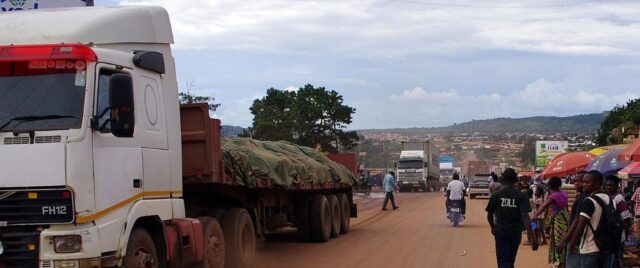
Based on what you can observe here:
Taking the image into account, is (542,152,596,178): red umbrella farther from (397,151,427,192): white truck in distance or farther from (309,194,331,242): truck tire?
(397,151,427,192): white truck in distance

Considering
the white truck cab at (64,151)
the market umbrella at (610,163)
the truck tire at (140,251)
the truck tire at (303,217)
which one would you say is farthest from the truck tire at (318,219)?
the white truck cab at (64,151)

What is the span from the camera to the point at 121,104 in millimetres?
6930

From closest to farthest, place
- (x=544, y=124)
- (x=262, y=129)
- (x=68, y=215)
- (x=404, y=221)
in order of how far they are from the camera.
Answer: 1. (x=68, y=215)
2. (x=404, y=221)
3. (x=262, y=129)
4. (x=544, y=124)

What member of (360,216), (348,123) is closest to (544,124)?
(348,123)

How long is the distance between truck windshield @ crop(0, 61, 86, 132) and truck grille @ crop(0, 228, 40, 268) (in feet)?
3.11

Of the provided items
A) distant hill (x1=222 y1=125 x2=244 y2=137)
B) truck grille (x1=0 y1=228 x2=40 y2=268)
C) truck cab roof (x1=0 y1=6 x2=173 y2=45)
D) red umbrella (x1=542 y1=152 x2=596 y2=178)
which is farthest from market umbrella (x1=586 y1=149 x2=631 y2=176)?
truck grille (x1=0 y1=228 x2=40 y2=268)

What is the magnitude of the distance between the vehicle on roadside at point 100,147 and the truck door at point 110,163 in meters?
0.01

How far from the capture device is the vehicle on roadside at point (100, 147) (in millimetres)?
6652

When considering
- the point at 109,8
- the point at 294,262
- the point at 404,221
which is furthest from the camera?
the point at 404,221

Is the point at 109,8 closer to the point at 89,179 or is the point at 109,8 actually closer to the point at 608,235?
the point at 89,179

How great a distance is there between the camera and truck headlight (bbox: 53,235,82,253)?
6.66m

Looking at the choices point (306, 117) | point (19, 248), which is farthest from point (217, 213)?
point (306, 117)

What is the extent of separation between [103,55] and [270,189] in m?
7.11

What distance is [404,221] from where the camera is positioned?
24.1m
